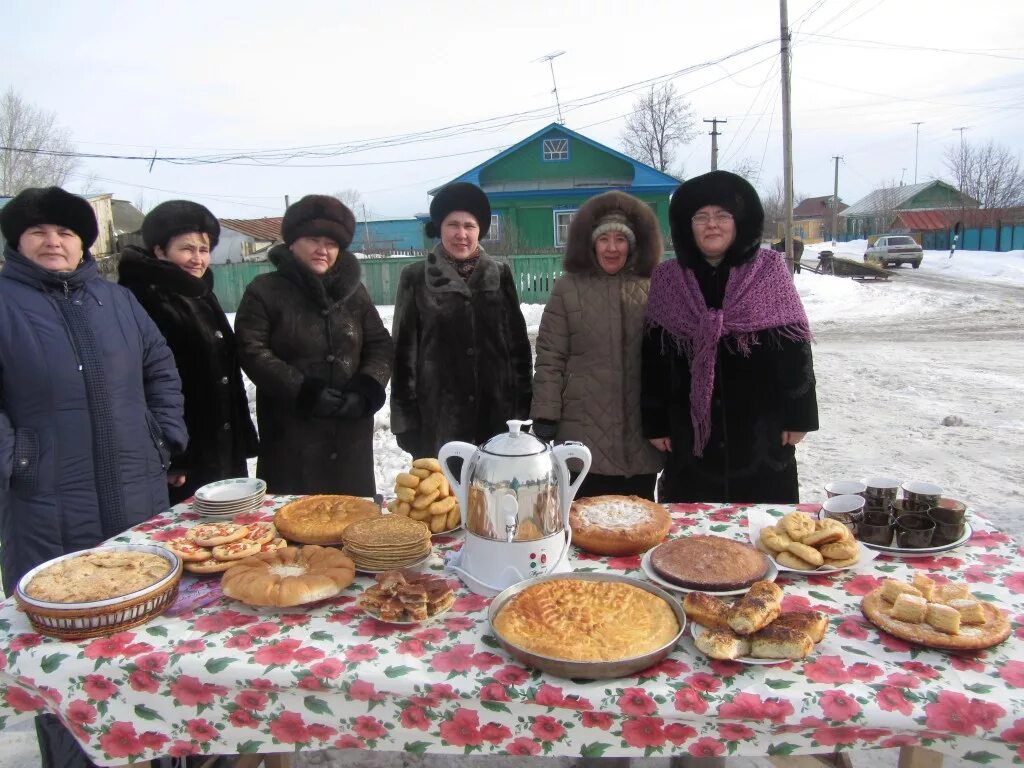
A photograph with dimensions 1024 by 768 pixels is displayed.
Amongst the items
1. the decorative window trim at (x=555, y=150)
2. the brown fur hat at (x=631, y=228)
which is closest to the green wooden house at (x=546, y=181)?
the decorative window trim at (x=555, y=150)

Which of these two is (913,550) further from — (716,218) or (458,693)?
(716,218)

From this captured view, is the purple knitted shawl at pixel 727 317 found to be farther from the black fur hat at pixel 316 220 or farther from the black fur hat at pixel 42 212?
the black fur hat at pixel 42 212

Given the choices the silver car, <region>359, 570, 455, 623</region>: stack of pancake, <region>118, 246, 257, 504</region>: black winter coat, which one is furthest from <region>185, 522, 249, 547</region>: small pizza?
the silver car

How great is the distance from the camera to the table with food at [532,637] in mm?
1436

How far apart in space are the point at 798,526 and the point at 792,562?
121 millimetres

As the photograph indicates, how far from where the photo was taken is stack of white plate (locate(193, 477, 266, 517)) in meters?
2.46

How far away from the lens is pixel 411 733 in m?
1.53

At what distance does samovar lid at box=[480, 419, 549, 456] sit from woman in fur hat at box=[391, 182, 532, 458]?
178cm

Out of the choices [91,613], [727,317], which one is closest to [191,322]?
[91,613]

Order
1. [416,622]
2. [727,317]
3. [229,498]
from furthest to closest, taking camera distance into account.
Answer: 1. [727,317]
2. [229,498]
3. [416,622]

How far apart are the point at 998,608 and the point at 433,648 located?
1373 millimetres

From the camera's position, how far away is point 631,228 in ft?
11.1

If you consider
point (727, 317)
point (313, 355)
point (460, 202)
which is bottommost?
point (313, 355)

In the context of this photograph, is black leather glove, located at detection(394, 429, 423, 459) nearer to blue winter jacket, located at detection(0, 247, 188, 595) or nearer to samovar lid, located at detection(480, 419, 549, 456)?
blue winter jacket, located at detection(0, 247, 188, 595)
